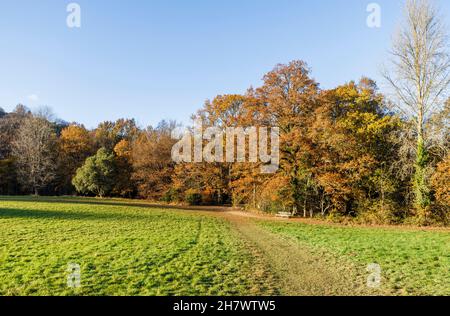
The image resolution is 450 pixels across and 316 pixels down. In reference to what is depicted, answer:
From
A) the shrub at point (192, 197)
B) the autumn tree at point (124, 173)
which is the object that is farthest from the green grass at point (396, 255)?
the autumn tree at point (124, 173)

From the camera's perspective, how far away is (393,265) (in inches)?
314

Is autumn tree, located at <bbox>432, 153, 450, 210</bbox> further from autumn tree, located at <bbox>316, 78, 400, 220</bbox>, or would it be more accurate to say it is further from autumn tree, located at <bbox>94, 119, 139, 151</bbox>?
autumn tree, located at <bbox>94, 119, 139, 151</bbox>

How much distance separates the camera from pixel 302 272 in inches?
294

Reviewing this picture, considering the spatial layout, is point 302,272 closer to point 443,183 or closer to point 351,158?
point 351,158

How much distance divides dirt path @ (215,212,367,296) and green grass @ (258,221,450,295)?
50cm

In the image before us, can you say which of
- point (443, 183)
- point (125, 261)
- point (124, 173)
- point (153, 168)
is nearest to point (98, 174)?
point (124, 173)

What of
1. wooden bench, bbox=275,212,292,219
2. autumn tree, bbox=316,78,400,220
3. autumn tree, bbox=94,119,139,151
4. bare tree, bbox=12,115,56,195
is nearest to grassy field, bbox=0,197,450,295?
autumn tree, bbox=316,78,400,220

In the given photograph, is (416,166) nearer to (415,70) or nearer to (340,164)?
(340,164)

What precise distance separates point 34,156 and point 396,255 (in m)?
43.8

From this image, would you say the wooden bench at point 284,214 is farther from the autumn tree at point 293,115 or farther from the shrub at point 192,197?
the shrub at point 192,197

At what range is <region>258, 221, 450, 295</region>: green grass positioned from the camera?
253 inches

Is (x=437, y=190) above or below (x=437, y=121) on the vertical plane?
below
